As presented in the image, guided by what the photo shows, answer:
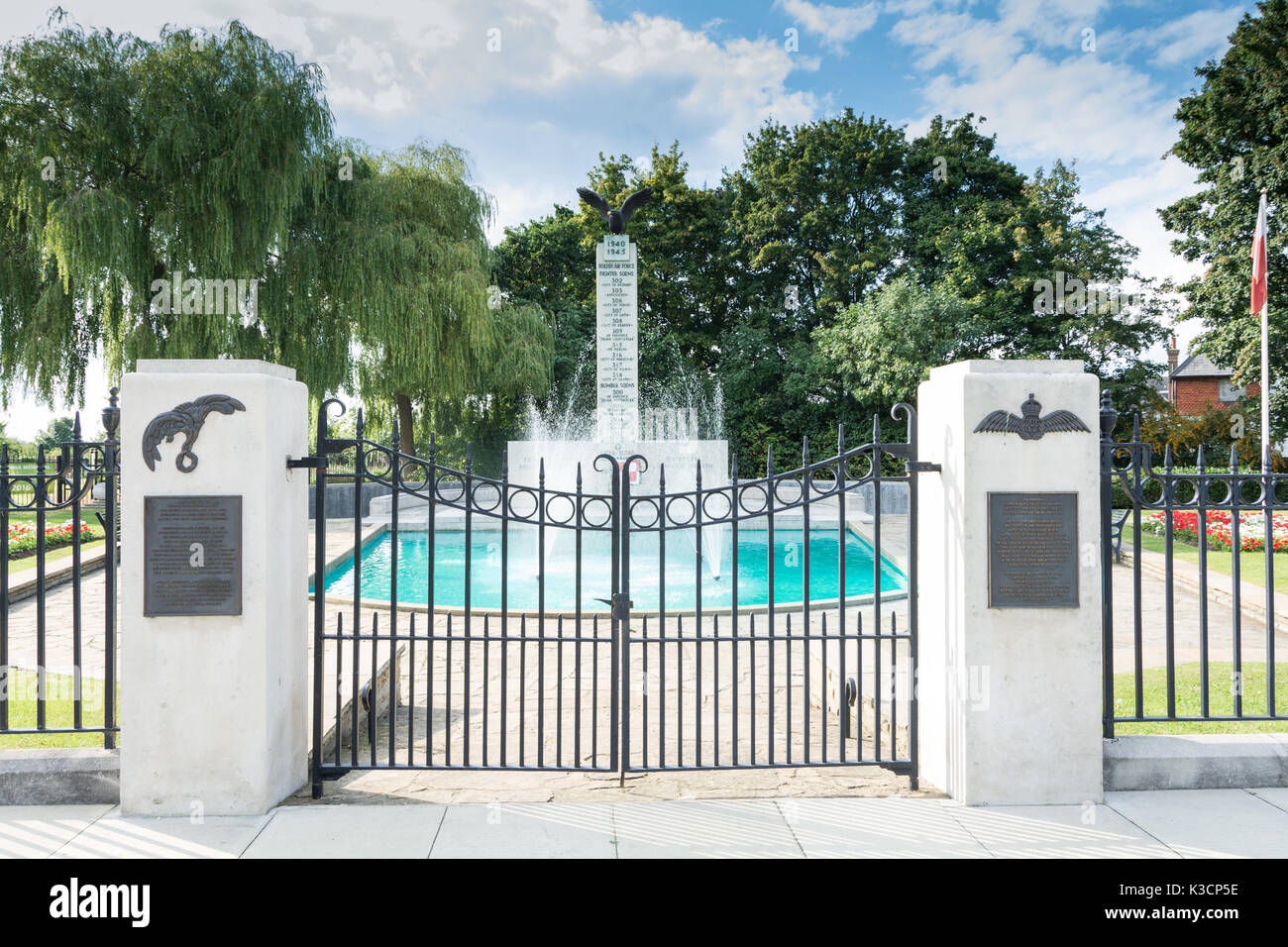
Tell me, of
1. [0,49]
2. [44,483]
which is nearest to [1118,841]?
[44,483]

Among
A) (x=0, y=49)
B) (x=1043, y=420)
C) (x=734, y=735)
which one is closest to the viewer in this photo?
(x=1043, y=420)

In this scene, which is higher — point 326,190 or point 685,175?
point 685,175

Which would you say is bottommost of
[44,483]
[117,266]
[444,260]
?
[44,483]

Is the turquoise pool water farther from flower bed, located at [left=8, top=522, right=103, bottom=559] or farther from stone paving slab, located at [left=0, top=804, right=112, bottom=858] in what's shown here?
flower bed, located at [left=8, top=522, right=103, bottom=559]

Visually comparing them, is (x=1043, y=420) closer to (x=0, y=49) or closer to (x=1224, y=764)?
(x=1224, y=764)

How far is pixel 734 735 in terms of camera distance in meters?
3.85

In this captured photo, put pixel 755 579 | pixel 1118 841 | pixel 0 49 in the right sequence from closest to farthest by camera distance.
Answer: pixel 1118 841, pixel 755 579, pixel 0 49

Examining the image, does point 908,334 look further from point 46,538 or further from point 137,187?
point 46,538

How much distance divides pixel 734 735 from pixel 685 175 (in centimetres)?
2782

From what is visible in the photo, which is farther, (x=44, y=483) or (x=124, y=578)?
(x=44, y=483)

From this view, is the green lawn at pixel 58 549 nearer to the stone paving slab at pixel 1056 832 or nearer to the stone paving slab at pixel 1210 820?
the stone paving slab at pixel 1056 832

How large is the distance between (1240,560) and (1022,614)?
23.4 ft

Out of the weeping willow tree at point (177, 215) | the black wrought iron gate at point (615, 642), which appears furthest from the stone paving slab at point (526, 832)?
the weeping willow tree at point (177, 215)

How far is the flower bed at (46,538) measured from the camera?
11.5 metres
